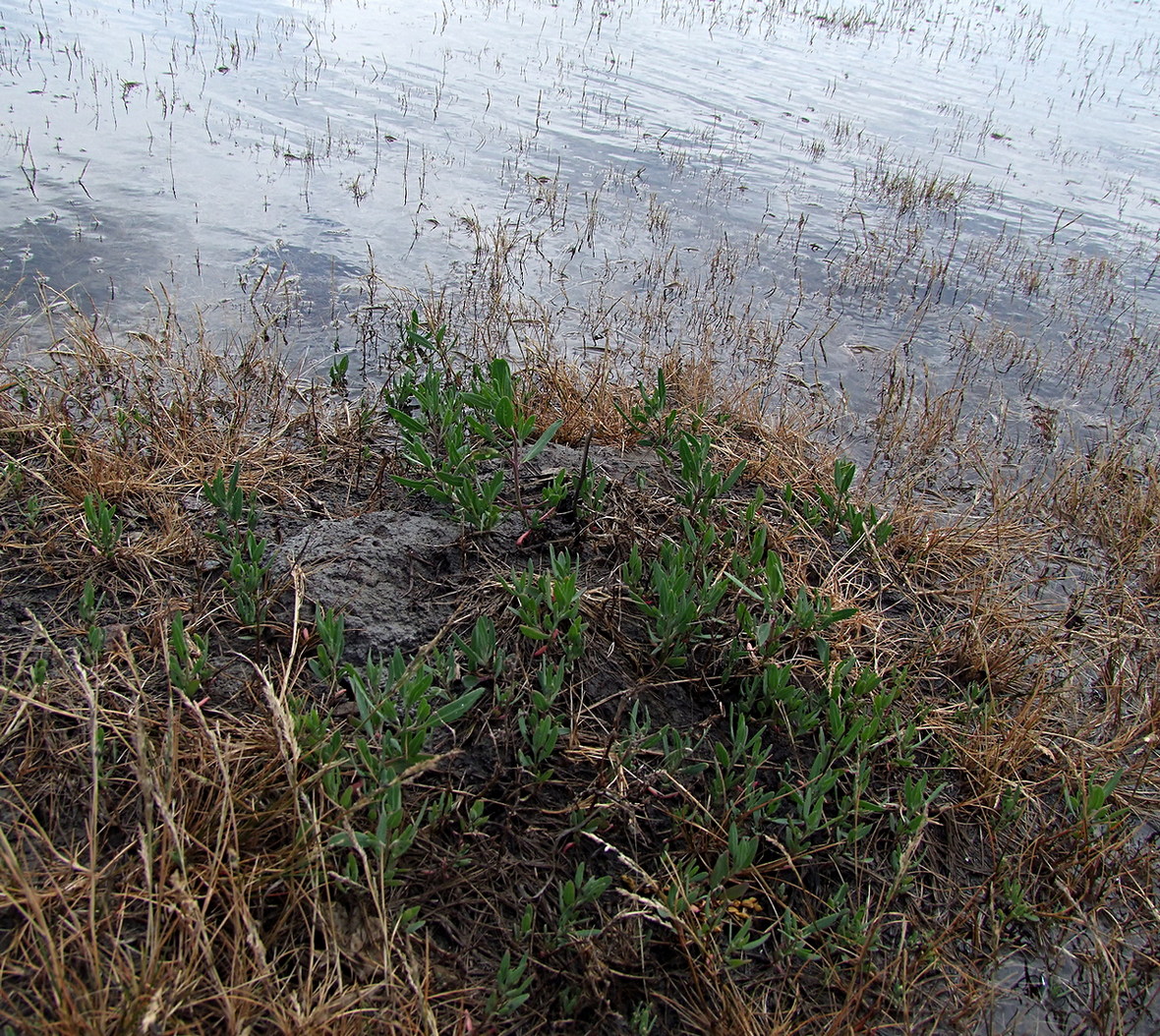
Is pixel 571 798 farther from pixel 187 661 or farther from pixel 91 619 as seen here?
pixel 91 619

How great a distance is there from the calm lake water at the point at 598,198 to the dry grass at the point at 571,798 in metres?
2.18

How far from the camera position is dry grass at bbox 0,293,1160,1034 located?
211 centimetres

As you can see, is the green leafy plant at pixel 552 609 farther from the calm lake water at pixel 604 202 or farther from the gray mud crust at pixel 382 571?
the calm lake water at pixel 604 202

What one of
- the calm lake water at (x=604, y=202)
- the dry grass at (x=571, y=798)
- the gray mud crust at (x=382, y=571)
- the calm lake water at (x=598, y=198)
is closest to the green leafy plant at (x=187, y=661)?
the dry grass at (x=571, y=798)

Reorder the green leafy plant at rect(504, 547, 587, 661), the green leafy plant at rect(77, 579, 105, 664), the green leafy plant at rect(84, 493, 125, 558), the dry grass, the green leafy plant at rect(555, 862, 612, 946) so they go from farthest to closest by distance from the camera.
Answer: the green leafy plant at rect(84, 493, 125, 558) → the green leafy plant at rect(504, 547, 587, 661) → the green leafy plant at rect(77, 579, 105, 664) → the green leafy plant at rect(555, 862, 612, 946) → the dry grass

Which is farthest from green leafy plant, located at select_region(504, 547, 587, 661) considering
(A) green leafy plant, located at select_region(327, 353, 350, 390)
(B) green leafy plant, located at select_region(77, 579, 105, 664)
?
(A) green leafy plant, located at select_region(327, 353, 350, 390)

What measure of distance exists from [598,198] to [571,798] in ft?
22.9

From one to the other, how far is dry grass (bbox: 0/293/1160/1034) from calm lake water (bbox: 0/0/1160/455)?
2177 mm

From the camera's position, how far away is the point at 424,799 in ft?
8.29

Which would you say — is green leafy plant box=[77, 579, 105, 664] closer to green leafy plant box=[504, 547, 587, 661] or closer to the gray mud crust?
the gray mud crust

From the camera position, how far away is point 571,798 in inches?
106

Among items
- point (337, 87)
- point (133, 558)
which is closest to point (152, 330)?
point (133, 558)

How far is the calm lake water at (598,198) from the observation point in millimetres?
6191

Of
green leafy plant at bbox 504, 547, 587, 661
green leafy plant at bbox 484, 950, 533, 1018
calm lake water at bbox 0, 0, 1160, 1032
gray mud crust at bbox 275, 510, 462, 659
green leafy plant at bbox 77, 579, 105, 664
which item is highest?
calm lake water at bbox 0, 0, 1160, 1032
